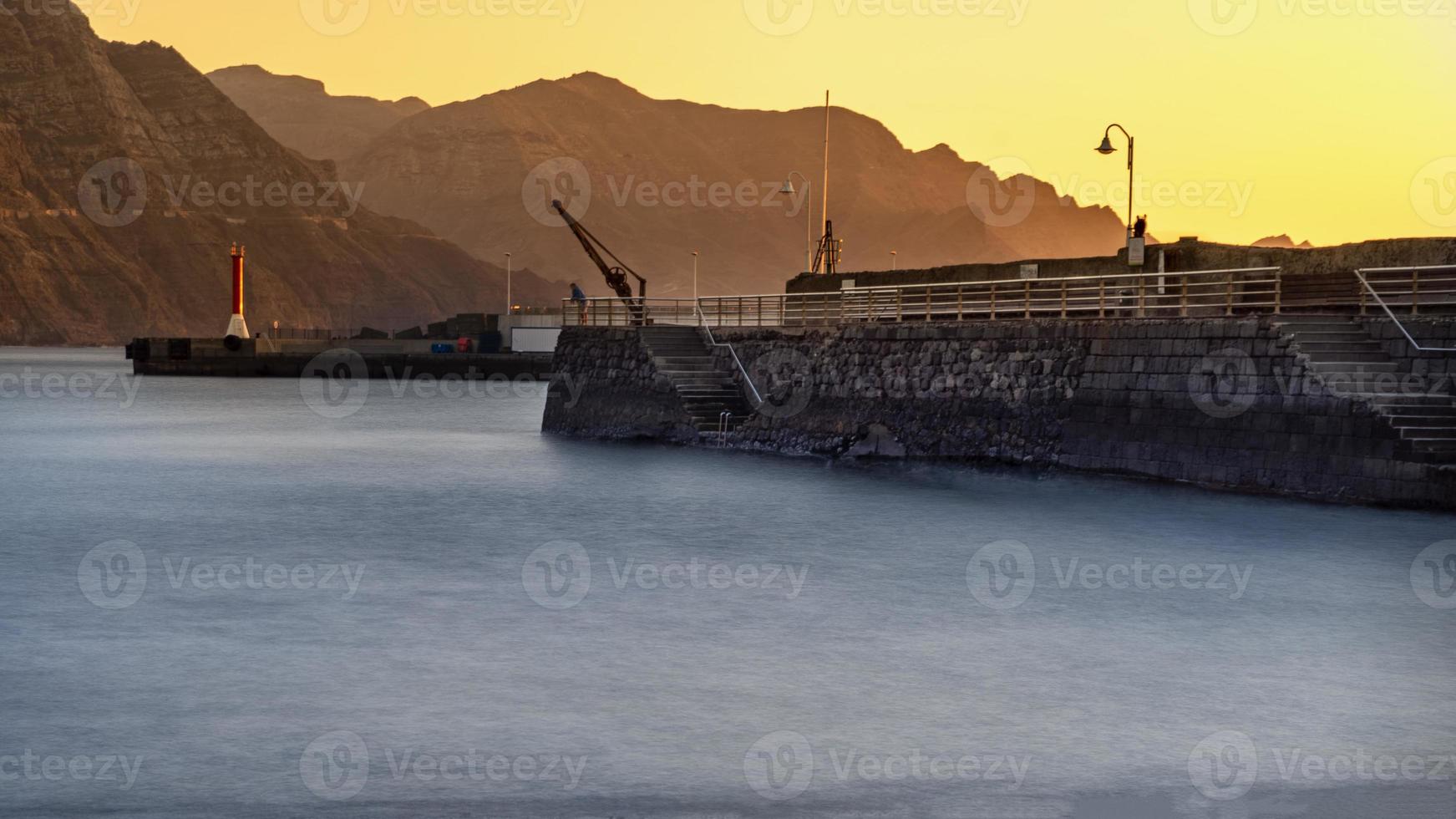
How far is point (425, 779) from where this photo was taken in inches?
363

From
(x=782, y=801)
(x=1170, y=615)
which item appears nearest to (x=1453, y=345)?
(x=1170, y=615)

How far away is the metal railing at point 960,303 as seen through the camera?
30.1m

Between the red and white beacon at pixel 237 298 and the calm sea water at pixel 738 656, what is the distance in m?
72.0

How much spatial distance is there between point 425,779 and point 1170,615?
898 centimetres

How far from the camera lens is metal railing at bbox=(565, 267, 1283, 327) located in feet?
98.8

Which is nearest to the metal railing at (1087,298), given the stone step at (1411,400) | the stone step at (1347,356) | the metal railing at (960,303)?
the metal railing at (960,303)

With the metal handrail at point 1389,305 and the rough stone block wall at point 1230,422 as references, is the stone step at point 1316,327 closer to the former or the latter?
the rough stone block wall at point 1230,422

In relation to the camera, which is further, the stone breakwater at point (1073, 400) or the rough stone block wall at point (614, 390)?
the rough stone block wall at point (614, 390)

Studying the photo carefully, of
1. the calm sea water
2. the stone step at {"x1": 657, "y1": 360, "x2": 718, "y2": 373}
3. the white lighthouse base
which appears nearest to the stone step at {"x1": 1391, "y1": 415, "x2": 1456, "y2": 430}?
the calm sea water

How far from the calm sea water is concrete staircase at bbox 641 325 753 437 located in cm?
1008

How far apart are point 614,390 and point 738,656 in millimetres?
29472

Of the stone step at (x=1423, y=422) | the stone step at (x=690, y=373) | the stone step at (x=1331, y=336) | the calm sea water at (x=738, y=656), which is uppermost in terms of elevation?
the stone step at (x=1331, y=336)

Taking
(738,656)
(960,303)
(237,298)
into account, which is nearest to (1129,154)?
(960,303)

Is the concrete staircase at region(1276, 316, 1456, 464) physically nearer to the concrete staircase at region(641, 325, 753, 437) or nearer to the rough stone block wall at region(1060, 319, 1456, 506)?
the rough stone block wall at region(1060, 319, 1456, 506)
